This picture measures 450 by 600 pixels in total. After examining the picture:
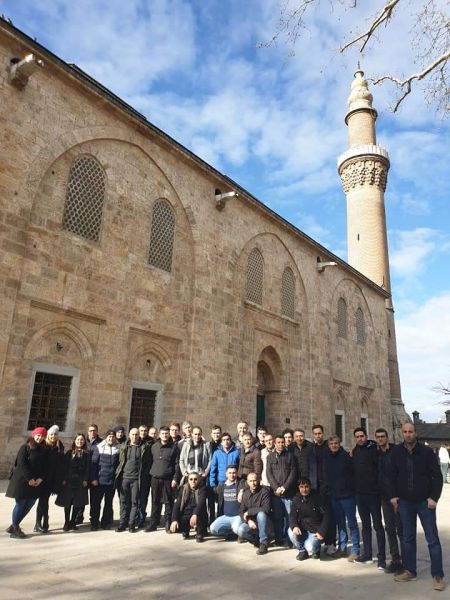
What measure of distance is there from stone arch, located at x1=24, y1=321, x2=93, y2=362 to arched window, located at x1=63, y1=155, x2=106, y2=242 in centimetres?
212

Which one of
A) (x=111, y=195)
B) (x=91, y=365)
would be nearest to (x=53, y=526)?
(x=91, y=365)

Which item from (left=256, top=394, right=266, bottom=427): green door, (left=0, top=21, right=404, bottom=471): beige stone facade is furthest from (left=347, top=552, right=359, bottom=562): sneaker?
(left=256, top=394, right=266, bottom=427): green door

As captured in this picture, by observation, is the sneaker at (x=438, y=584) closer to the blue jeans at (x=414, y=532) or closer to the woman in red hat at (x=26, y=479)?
the blue jeans at (x=414, y=532)

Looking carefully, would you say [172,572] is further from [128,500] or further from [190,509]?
[128,500]

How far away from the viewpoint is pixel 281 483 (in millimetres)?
5582

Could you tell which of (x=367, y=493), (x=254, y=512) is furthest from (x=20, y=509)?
(x=367, y=493)

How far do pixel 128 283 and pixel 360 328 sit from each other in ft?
46.6

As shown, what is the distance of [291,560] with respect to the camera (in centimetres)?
482

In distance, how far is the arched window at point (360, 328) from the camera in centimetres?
2170

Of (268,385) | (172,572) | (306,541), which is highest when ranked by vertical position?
(268,385)

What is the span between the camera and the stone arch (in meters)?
9.01

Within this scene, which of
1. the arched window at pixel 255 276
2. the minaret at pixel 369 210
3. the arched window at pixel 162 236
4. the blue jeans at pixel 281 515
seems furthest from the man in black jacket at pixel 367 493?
the minaret at pixel 369 210

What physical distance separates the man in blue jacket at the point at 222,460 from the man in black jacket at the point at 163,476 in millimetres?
510

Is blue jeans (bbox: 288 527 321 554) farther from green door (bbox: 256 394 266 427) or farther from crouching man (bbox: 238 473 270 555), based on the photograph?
green door (bbox: 256 394 266 427)
